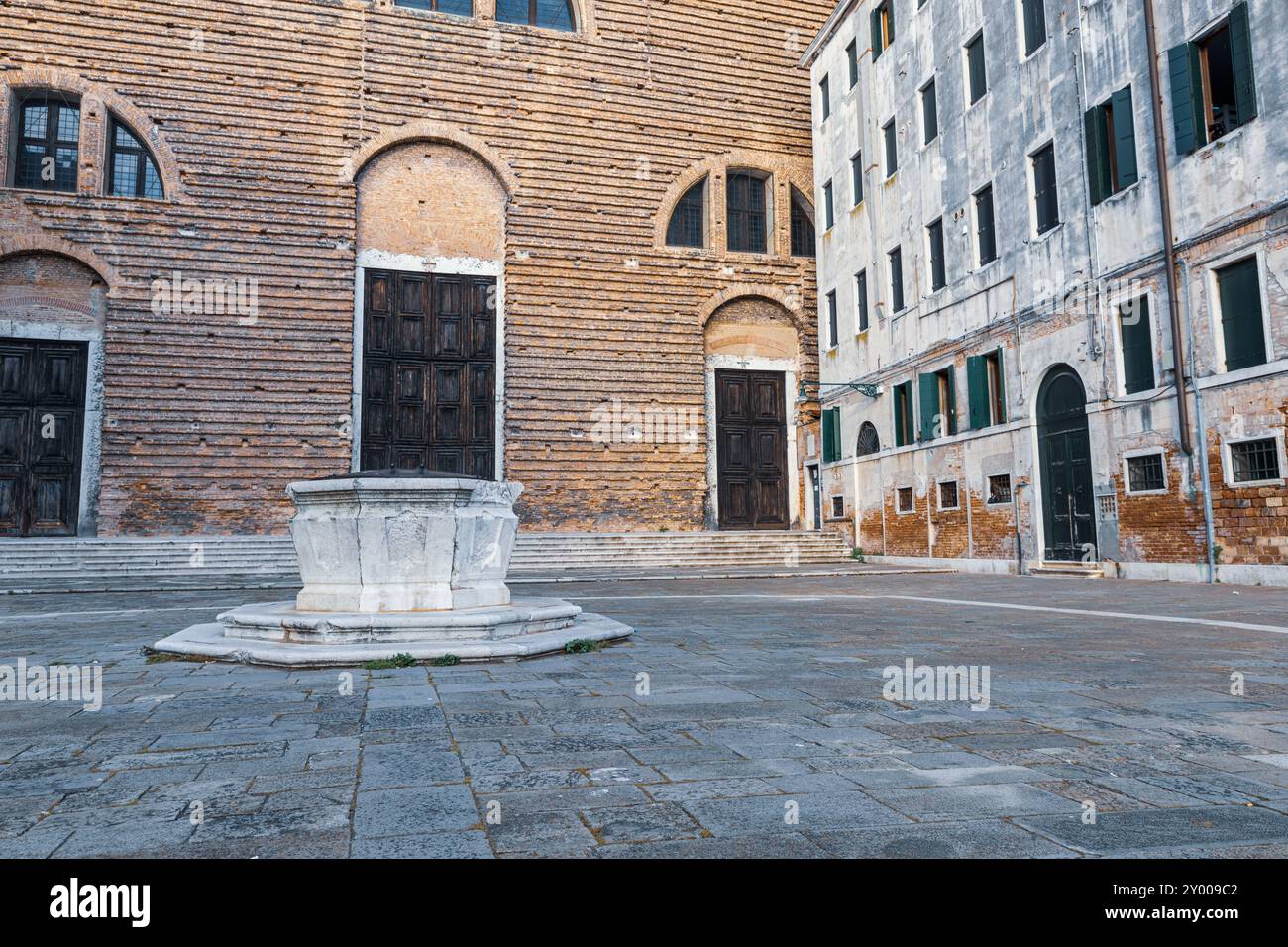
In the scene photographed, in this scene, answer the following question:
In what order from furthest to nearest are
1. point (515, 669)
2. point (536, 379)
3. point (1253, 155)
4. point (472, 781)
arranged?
point (536, 379) → point (1253, 155) → point (515, 669) → point (472, 781)

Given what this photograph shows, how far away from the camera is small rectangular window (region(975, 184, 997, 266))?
53.0 ft

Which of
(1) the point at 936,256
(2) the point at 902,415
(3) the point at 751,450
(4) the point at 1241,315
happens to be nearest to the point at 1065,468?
(4) the point at 1241,315

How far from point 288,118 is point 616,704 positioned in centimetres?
1946

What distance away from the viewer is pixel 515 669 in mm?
5305

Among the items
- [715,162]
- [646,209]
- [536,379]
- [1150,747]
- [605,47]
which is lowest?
[1150,747]

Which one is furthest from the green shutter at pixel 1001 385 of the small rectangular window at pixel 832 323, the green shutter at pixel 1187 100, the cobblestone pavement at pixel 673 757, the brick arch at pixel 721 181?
the cobblestone pavement at pixel 673 757

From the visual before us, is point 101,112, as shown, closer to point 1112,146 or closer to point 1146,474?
point 1112,146

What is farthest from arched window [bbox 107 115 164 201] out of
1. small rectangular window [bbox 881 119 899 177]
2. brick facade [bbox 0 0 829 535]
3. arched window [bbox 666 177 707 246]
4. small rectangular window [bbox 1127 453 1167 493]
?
small rectangular window [bbox 1127 453 1167 493]

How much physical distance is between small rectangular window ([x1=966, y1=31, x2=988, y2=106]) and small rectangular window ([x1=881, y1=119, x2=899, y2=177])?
8.81 feet

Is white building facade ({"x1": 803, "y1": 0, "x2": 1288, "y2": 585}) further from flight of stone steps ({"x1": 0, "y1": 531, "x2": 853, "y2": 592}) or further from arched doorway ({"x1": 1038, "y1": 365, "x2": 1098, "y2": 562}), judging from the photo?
flight of stone steps ({"x1": 0, "y1": 531, "x2": 853, "y2": 592})

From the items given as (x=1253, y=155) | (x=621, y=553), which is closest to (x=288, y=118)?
(x=621, y=553)

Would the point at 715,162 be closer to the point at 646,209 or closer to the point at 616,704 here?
the point at 646,209
